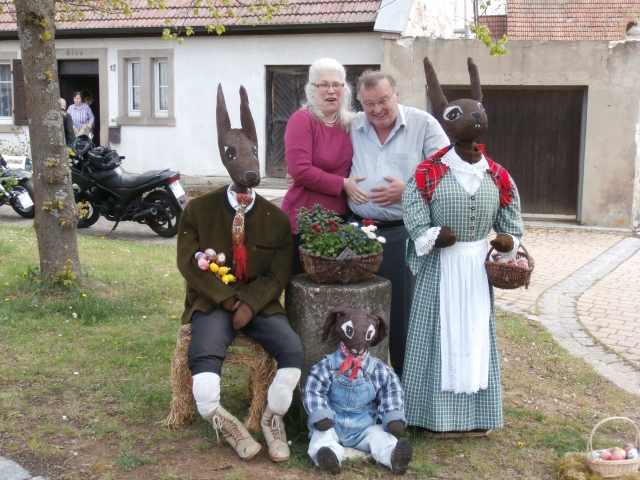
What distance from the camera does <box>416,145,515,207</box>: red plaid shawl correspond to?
4.17 meters

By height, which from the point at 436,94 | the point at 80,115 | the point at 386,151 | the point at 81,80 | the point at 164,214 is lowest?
the point at 164,214

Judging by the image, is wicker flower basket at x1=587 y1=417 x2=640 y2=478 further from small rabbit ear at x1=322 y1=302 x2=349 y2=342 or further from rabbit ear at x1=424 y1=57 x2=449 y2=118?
rabbit ear at x1=424 y1=57 x2=449 y2=118

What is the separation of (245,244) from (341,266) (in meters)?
0.56

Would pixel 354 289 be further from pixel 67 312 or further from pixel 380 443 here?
pixel 67 312

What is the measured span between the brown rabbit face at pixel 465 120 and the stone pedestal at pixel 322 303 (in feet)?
3.05

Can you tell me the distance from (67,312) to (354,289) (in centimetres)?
318

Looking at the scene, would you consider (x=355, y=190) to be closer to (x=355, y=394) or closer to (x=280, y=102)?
(x=355, y=394)

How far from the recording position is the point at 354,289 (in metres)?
4.23

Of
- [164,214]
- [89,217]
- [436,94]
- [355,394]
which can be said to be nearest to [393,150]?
[436,94]

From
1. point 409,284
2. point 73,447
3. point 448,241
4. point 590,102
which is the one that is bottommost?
point 73,447

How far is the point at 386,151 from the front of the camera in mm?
4492

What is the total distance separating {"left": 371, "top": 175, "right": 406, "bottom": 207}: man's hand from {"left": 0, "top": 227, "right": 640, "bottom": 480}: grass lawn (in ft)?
4.39

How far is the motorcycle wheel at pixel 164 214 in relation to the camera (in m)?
10.4

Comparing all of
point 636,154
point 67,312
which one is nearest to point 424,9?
point 636,154
